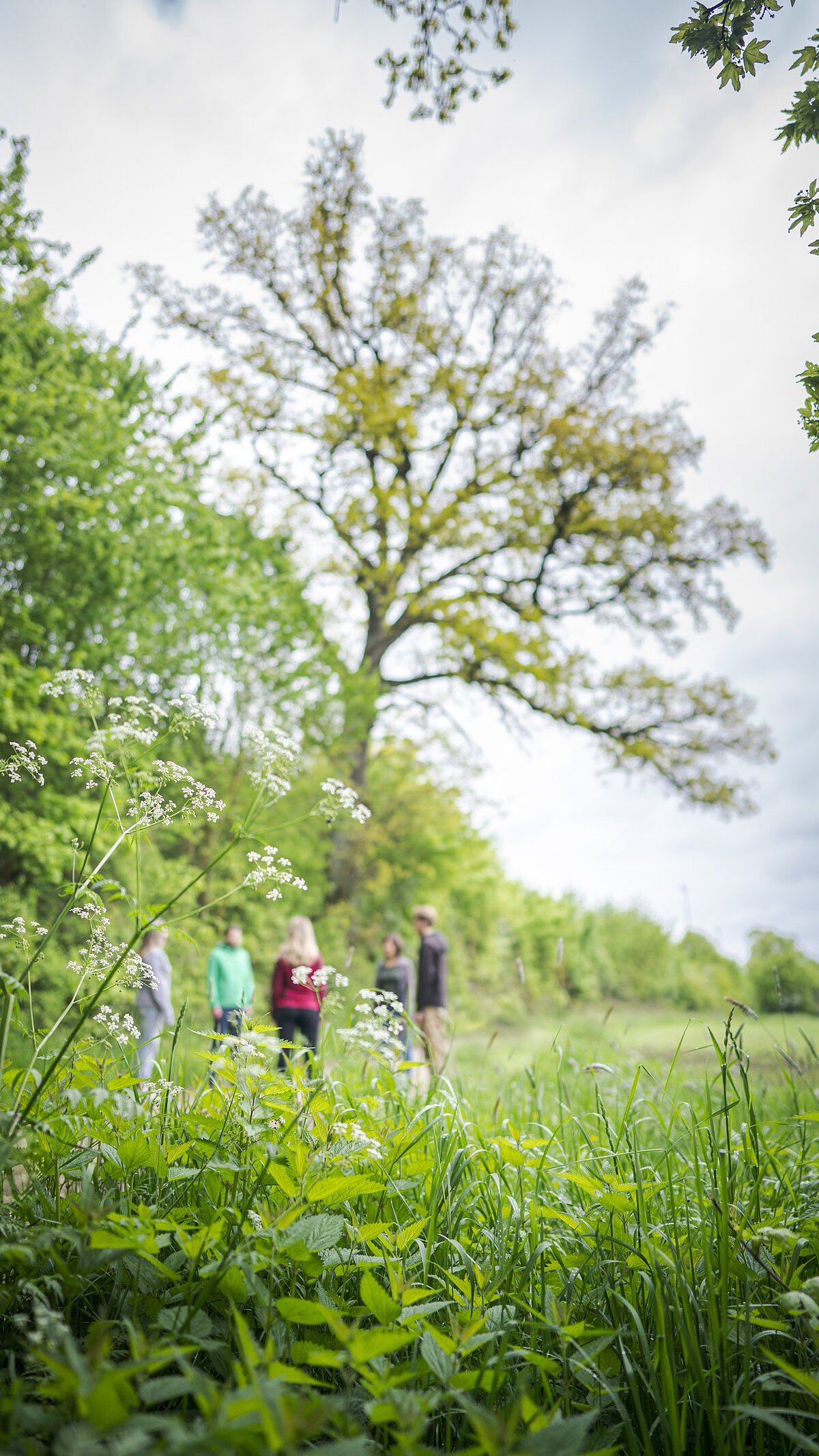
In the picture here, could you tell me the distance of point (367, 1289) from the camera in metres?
1.25

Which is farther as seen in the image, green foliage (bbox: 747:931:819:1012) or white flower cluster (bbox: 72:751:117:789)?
green foliage (bbox: 747:931:819:1012)

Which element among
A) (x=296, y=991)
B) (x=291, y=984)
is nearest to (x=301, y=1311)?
(x=291, y=984)

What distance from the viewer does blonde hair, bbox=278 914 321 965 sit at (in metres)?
6.54

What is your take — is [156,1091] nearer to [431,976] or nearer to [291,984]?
[291,984]

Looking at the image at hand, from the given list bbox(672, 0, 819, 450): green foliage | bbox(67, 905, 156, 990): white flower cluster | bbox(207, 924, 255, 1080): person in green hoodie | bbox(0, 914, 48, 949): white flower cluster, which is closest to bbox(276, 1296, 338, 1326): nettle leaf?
bbox(67, 905, 156, 990): white flower cluster

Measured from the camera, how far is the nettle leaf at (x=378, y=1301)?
1.23m

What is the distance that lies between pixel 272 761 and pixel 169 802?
29 cm

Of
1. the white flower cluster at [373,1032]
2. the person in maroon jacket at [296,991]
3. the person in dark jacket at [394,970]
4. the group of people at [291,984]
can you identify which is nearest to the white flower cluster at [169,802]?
the white flower cluster at [373,1032]

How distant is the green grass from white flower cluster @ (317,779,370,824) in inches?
24.0

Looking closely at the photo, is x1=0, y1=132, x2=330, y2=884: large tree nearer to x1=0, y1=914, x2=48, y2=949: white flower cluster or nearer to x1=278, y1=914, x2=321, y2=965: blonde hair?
x1=278, y1=914, x2=321, y2=965: blonde hair

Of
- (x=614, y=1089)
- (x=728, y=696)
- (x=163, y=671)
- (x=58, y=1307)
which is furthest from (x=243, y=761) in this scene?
(x=728, y=696)

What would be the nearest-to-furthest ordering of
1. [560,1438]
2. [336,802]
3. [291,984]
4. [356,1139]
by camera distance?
[560,1438]
[356,1139]
[336,802]
[291,984]

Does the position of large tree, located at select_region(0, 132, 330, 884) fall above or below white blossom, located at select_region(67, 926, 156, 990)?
above

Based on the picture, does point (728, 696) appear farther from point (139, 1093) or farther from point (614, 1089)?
point (139, 1093)
